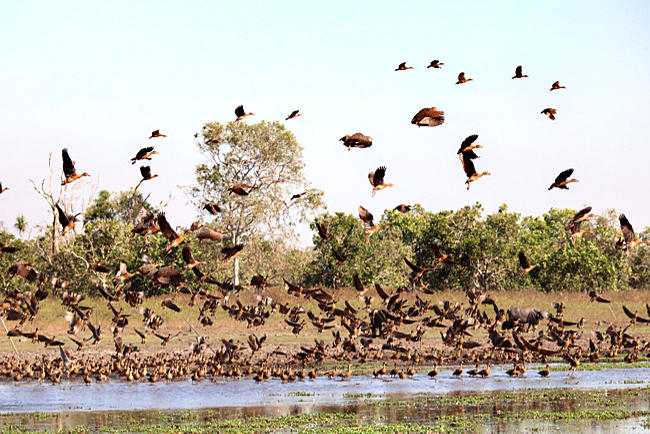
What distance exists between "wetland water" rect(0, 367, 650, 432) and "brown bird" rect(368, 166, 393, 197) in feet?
17.7

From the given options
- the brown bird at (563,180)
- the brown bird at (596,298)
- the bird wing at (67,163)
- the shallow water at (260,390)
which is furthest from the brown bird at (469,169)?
the brown bird at (596,298)

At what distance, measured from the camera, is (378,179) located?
2025 centimetres

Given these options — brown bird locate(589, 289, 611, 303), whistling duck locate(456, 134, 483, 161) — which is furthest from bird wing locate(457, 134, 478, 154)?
brown bird locate(589, 289, 611, 303)

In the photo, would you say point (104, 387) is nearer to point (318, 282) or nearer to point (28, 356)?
point (28, 356)

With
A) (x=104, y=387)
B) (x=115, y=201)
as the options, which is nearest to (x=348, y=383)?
(x=104, y=387)

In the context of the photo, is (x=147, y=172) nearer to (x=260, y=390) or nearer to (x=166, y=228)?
(x=166, y=228)

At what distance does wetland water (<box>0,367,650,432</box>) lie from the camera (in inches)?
733

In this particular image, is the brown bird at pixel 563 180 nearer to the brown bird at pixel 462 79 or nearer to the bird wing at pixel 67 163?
the brown bird at pixel 462 79

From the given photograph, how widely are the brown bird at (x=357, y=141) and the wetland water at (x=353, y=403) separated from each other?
6.30 meters

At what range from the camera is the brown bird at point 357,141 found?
63.2 feet

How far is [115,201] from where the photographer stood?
3027 inches

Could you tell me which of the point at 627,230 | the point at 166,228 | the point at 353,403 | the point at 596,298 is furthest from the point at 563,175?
the point at 596,298

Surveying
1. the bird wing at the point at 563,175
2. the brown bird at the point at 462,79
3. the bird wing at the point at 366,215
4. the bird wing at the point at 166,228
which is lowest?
the bird wing at the point at 166,228

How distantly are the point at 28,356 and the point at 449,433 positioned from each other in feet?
71.1
